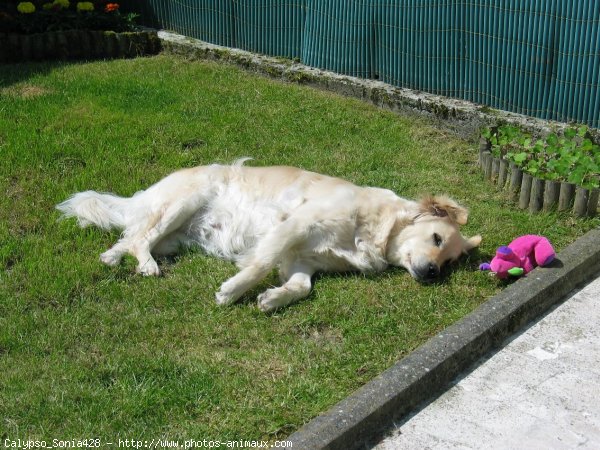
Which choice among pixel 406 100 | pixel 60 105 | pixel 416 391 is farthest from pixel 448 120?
pixel 416 391

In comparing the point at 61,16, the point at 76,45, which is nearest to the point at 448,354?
the point at 76,45

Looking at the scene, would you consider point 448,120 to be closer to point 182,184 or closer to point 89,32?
point 182,184

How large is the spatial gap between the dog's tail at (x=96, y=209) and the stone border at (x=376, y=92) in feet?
13.4

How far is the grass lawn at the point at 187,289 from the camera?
14.3 ft

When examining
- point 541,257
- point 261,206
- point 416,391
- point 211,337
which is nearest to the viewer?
point 416,391

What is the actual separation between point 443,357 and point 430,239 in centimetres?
142

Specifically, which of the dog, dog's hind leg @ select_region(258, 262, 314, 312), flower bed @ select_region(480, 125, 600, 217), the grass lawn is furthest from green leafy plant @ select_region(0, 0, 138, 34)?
dog's hind leg @ select_region(258, 262, 314, 312)

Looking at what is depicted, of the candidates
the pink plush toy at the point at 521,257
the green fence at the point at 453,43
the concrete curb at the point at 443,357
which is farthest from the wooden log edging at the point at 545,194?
the green fence at the point at 453,43

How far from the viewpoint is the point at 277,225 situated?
609cm

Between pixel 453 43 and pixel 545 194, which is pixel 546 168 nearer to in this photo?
pixel 545 194

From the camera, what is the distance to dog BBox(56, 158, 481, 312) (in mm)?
5887

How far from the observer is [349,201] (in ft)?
20.2

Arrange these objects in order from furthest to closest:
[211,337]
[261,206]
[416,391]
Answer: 1. [261,206]
2. [211,337]
3. [416,391]

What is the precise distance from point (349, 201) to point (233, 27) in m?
6.23
